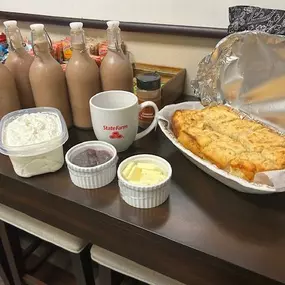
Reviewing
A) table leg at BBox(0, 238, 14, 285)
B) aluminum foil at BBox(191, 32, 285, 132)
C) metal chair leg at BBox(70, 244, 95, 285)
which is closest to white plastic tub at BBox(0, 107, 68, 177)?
metal chair leg at BBox(70, 244, 95, 285)

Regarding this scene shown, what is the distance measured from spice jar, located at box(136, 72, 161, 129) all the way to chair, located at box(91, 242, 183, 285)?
1.04ft

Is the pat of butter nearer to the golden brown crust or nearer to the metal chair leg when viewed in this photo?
the golden brown crust

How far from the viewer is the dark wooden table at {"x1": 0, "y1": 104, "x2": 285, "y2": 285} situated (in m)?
0.56

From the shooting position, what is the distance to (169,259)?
626 millimetres

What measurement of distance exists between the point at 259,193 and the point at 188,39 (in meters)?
0.55

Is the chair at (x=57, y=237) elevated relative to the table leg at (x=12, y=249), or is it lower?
elevated

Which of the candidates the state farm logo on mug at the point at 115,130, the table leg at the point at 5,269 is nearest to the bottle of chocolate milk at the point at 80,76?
the state farm logo on mug at the point at 115,130

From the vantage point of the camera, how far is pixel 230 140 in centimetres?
72

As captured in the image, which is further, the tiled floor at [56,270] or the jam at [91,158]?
the tiled floor at [56,270]

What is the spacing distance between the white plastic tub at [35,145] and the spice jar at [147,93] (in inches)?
8.0

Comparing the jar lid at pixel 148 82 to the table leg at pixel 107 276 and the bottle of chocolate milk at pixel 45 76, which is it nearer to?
the bottle of chocolate milk at pixel 45 76

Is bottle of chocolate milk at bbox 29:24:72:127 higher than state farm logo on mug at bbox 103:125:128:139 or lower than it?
higher

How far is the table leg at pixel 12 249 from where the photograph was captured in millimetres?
1017

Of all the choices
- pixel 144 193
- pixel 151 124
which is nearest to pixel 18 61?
pixel 151 124
